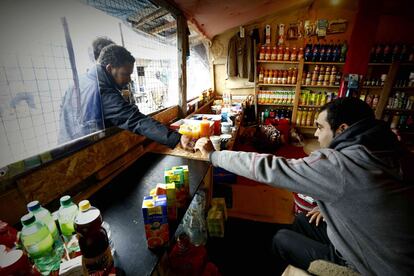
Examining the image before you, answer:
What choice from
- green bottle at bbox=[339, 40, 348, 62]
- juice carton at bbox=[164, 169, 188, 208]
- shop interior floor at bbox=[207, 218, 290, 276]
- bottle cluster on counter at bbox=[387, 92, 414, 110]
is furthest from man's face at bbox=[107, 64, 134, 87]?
bottle cluster on counter at bbox=[387, 92, 414, 110]

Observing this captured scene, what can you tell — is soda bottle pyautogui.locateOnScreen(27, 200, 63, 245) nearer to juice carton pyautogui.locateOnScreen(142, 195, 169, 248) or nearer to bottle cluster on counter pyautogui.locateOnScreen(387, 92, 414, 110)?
juice carton pyautogui.locateOnScreen(142, 195, 169, 248)

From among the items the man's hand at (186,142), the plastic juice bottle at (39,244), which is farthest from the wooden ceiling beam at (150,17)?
the plastic juice bottle at (39,244)

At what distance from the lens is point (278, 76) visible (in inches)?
166

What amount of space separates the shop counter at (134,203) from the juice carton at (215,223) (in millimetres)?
607

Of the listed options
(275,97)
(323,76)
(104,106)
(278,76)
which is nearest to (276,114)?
(275,97)

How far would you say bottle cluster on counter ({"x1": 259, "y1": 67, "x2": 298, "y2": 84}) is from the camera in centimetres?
415

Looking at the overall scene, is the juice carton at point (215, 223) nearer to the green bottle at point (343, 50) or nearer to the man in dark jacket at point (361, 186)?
the man in dark jacket at point (361, 186)

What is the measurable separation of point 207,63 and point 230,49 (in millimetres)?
567

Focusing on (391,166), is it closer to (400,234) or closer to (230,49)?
(400,234)

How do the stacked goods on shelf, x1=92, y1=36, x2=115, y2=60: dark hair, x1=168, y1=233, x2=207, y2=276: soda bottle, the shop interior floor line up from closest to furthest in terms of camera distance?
x1=92, y1=36, x2=115, y2=60: dark hair
x1=168, y1=233, x2=207, y2=276: soda bottle
the shop interior floor
the stacked goods on shelf

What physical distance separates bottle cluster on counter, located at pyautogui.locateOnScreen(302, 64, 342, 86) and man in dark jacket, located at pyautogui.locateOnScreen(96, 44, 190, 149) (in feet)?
12.2

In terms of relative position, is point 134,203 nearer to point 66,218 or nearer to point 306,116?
point 66,218

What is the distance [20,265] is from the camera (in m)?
0.49

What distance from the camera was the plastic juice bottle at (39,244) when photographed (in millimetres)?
622
